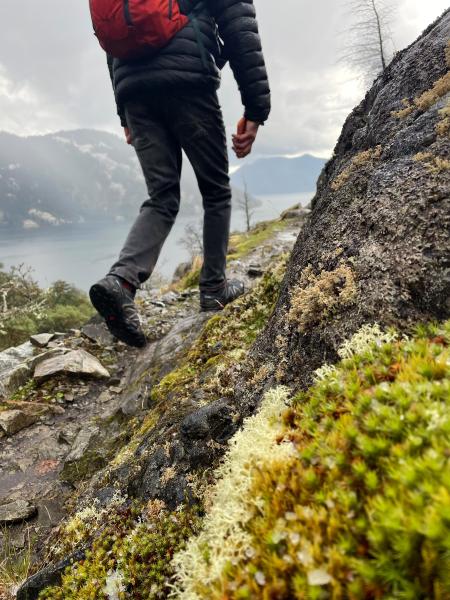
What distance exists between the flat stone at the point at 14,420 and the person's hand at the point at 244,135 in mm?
4471

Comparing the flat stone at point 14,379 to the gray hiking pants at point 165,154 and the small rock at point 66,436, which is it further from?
the gray hiking pants at point 165,154

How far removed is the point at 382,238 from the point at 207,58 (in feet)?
10.3

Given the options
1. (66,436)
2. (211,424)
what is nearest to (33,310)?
(66,436)

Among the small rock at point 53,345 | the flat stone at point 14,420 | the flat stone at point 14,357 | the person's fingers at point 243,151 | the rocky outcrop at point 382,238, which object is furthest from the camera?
the small rock at point 53,345

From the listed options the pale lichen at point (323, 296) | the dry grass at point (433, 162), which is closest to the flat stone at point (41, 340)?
the pale lichen at point (323, 296)

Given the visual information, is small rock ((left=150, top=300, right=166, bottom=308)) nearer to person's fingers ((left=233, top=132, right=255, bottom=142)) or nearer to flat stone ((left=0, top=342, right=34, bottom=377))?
flat stone ((left=0, top=342, right=34, bottom=377))

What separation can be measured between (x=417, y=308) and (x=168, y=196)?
3535 mm

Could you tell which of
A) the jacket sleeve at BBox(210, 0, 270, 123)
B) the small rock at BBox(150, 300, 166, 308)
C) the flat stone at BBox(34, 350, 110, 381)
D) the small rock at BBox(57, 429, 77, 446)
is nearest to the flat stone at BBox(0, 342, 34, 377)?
the flat stone at BBox(34, 350, 110, 381)

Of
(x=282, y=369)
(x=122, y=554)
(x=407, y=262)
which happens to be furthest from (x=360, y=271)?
(x=122, y=554)

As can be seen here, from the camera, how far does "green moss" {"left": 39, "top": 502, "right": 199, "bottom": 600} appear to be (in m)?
1.73

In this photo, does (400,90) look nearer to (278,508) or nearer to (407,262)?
(407,262)

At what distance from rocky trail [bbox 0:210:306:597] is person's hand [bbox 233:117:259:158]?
247 centimetres

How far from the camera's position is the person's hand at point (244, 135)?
4457 mm

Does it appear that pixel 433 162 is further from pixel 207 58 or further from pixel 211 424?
pixel 207 58
